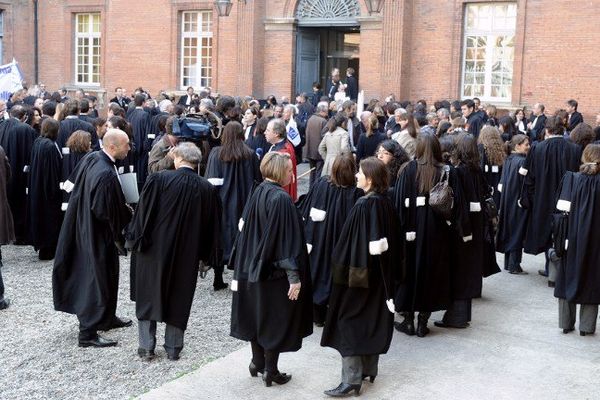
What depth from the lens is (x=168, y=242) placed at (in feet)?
22.6

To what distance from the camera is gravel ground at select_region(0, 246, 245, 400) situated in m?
6.48

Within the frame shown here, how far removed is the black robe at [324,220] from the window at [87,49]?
22.1 metres

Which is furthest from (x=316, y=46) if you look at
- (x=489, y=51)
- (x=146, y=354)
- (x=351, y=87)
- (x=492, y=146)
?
(x=146, y=354)

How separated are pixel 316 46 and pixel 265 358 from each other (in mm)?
19120

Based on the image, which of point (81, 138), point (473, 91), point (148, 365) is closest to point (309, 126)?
point (81, 138)

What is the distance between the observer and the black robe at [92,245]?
7078mm

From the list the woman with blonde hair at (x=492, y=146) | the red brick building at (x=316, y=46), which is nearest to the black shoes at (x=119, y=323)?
the woman with blonde hair at (x=492, y=146)

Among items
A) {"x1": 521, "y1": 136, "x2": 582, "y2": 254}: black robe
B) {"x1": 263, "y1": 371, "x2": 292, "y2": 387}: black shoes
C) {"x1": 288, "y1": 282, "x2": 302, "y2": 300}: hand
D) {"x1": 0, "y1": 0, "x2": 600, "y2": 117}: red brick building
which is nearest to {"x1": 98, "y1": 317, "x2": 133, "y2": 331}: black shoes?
{"x1": 263, "y1": 371, "x2": 292, "y2": 387}: black shoes

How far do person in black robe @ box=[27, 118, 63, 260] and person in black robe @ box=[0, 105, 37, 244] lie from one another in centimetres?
41

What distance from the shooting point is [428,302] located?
7.80 meters

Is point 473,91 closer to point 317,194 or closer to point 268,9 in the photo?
point 268,9

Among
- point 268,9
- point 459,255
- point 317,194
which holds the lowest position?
point 459,255

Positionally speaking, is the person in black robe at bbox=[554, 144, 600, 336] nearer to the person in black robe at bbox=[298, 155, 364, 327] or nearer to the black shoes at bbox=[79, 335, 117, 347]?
the person in black robe at bbox=[298, 155, 364, 327]

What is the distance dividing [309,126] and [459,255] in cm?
761
